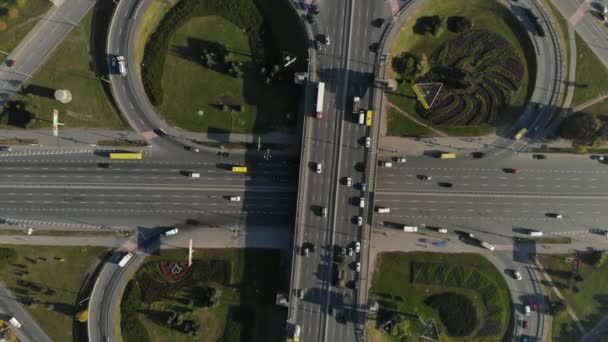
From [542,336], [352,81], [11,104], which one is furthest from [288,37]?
[542,336]

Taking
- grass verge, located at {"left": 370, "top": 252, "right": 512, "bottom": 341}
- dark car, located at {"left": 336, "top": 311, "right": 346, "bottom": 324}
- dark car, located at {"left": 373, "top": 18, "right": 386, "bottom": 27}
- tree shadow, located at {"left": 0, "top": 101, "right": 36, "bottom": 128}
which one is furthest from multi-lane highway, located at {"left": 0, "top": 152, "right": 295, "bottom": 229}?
dark car, located at {"left": 373, "top": 18, "right": 386, "bottom": 27}

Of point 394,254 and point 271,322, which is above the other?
point 394,254

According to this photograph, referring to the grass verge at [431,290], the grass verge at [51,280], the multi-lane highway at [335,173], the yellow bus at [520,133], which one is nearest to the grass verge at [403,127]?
the multi-lane highway at [335,173]

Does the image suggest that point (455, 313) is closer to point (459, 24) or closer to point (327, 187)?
point (327, 187)

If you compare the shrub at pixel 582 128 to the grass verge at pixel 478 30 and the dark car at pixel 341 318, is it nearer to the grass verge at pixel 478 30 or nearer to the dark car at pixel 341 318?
the grass verge at pixel 478 30

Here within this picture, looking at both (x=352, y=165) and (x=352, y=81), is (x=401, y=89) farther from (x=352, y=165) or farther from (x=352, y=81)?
(x=352, y=165)

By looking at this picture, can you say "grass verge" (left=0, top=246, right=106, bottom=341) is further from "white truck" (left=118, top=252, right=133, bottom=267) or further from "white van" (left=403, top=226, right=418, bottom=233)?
"white van" (left=403, top=226, right=418, bottom=233)

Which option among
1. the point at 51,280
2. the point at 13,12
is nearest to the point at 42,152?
the point at 51,280
